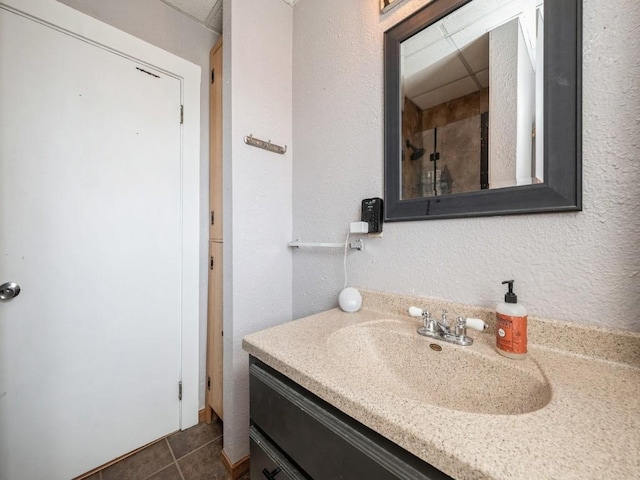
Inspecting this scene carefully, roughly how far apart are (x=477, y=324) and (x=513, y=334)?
109 millimetres

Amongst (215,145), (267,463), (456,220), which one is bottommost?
(267,463)

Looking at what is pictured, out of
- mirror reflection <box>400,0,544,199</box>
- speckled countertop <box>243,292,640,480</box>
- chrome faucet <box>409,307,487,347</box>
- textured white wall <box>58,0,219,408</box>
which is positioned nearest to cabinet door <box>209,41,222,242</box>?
textured white wall <box>58,0,219,408</box>

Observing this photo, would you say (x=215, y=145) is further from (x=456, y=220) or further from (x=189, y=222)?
(x=456, y=220)

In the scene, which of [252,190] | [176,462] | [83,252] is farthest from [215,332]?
[252,190]

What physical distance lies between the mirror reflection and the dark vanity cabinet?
0.70 meters

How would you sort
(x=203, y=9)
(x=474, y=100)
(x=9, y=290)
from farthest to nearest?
(x=203, y=9) < (x=9, y=290) < (x=474, y=100)

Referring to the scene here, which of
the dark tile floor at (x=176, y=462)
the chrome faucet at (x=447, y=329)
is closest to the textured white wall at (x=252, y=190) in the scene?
the dark tile floor at (x=176, y=462)

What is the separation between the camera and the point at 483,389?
23.3 inches

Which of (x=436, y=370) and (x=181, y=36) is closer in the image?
(x=436, y=370)

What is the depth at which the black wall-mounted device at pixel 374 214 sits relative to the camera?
0.94 m

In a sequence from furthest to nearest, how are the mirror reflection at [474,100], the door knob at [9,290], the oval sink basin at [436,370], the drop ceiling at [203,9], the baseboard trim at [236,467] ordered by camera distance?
1. the drop ceiling at [203,9]
2. the baseboard trim at [236,467]
3. the door knob at [9,290]
4. the mirror reflection at [474,100]
5. the oval sink basin at [436,370]

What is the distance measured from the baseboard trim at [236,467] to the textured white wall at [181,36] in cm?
42

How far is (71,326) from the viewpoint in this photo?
41.7 inches

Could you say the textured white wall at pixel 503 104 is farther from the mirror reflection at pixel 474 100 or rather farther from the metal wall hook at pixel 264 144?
the metal wall hook at pixel 264 144
